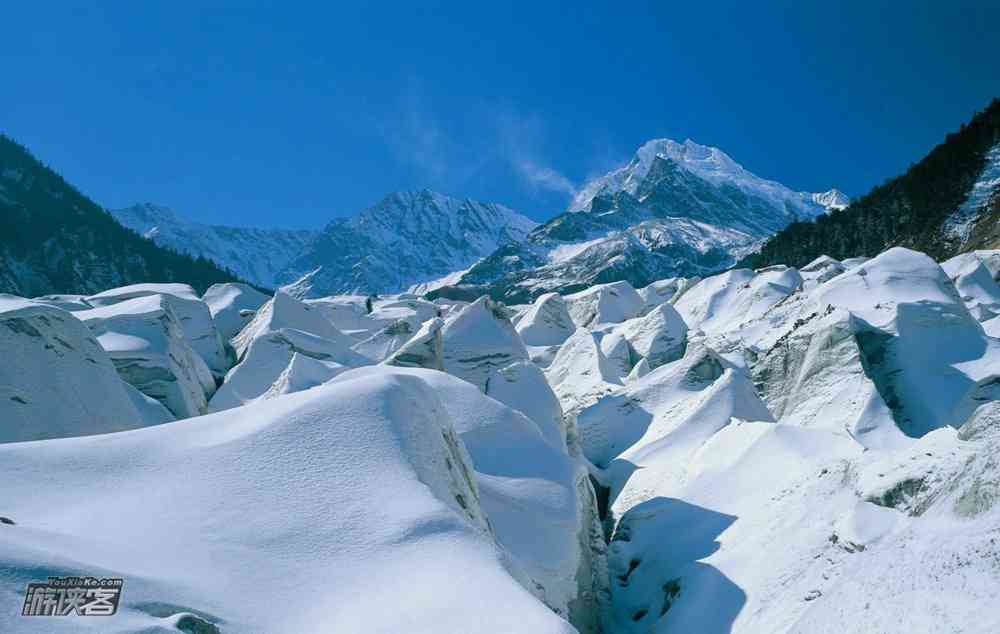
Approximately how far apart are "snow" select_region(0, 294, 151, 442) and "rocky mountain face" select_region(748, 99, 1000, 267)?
85.3 meters

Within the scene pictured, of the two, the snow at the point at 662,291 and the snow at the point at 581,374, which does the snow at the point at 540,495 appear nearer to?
the snow at the point at 581,374

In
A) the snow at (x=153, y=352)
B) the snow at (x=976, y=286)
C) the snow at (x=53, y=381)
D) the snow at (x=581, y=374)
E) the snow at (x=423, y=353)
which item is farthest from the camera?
the snow at (x=976, y=286)

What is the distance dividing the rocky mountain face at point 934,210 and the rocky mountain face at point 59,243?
134 meters

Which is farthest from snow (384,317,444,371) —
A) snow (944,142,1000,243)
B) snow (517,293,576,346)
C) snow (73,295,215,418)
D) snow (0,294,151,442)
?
snow (944,142,1000,243)

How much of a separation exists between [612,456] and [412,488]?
24808 mm

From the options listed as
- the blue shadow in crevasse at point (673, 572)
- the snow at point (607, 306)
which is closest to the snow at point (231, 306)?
the blue shadow in crevasse at point (673, 572)

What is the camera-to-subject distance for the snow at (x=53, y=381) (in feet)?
75.8

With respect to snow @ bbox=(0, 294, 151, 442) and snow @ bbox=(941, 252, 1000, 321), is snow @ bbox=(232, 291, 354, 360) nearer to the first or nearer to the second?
snow @ bbox=(0, 294, 151, 442)

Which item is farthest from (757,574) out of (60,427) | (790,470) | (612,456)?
(60,427)

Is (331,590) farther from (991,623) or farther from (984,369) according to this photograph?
(984,369)

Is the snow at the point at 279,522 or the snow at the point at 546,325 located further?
the snow at the point at 546,325

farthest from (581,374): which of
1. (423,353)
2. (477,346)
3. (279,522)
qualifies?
(279,522)

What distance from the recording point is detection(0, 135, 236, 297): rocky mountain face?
130375 millimetres

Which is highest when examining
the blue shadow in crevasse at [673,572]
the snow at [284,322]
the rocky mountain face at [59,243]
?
the rocky mountain face at [59,243]
